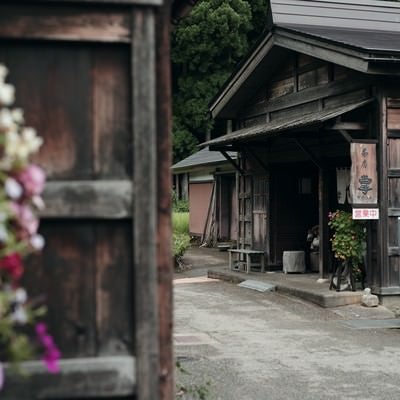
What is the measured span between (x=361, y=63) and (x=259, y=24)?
79.7 feet

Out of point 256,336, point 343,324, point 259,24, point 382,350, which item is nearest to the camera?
point 382,350

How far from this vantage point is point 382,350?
7.75 metres

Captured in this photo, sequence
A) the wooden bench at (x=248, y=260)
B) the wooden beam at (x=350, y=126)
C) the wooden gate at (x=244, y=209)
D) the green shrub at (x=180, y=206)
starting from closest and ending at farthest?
the wooden beam at (x=350, y=126)
the wooden bench at (x=248, y=260)
the wooden gate at (x=244, y=209)
the green shrub at (x=180, y=206)

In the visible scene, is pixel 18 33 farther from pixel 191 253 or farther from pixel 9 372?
pixel 191 253

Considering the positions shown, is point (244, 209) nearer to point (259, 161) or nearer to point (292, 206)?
point (292, 206)

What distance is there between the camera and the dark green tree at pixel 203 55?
30875mm

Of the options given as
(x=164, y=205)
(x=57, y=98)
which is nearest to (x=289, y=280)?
(x=164, y=205)

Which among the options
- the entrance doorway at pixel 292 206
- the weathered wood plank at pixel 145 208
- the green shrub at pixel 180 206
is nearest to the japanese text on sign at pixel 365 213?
the entrance doorway at pixel 292 206

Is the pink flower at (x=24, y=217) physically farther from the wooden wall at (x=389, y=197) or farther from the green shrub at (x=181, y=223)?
the green shrub at (x=181, y=223)

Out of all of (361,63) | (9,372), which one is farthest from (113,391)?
(361,63)

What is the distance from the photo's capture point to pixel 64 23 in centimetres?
217

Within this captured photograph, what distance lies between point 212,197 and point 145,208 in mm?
20638

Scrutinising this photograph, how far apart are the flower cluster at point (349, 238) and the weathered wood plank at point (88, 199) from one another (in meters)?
8.79

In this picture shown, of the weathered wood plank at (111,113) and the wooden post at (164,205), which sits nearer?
the weathered wood plank at (111,113)
